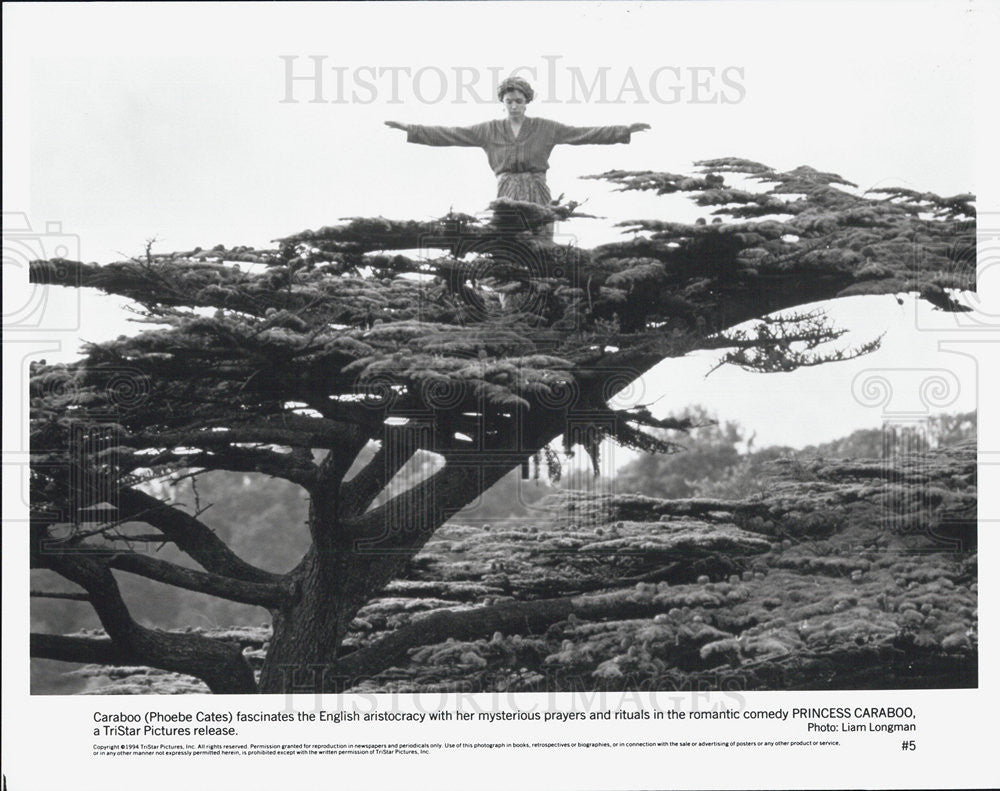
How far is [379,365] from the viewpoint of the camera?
335 inches

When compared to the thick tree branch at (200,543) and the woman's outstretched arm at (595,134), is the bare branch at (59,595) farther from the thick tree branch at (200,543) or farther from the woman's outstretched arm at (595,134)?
the woman's outstretched arm at (595,134)

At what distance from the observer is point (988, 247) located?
9000 millimetres

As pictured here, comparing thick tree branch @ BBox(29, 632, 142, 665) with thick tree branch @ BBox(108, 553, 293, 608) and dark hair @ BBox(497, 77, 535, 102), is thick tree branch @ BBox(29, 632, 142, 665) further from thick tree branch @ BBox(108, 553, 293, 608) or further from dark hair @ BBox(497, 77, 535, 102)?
dark hair @ BBox(497, 77, 535, 102)

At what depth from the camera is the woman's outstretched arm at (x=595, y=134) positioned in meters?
8.85

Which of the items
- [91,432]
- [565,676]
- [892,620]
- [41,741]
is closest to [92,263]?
[91,432]

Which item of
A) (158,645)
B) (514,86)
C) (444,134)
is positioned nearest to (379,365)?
(444,134)

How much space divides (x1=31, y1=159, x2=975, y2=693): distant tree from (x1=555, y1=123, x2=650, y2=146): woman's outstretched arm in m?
0.26

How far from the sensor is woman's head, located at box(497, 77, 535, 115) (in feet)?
28.9

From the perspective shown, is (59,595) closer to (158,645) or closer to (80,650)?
(80,650)

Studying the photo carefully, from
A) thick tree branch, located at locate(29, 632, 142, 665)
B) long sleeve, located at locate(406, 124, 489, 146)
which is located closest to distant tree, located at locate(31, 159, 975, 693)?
thick tree branch, located at locate(29, 632, 142, 665)

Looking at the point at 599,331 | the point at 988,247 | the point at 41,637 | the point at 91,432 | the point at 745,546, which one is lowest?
the point at 41,637

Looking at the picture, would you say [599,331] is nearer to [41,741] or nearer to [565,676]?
[565,676]

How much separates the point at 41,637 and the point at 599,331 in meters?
4.25

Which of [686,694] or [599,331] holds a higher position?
[599,331]
